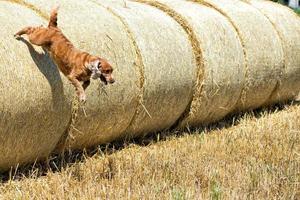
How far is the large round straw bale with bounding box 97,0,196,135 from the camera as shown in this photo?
6832 millimetres

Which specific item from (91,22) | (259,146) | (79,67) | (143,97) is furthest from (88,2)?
(259,146)

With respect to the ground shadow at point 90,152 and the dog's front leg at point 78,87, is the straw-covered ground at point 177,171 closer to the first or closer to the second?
the ground shadow at point 90,152

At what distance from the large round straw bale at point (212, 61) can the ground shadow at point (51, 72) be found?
2335 mm

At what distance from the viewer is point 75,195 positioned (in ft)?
16.3

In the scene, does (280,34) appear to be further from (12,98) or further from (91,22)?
(12,98)

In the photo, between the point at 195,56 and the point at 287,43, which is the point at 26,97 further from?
the point at 287,43

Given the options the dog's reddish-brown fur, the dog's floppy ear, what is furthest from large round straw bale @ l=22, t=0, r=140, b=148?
the dog's floppy ear

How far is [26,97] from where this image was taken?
5.35 m

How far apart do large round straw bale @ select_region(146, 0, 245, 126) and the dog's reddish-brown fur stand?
2.42 m

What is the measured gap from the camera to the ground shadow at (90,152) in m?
5.68

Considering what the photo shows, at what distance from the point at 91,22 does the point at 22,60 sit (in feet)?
3.71

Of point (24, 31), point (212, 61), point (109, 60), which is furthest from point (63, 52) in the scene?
point (212, 61)

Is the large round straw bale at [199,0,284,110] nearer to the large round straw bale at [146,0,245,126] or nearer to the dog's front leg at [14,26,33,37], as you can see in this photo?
the large round straw bale at [146,0,245,126]

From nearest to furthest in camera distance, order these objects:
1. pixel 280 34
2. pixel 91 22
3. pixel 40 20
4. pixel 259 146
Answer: pixel 40 20 < pixel 91 22 < pixel 259 146 < pixel 280 34
